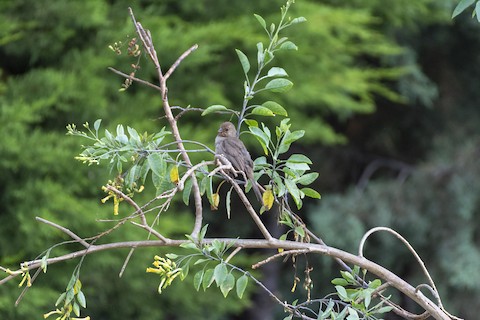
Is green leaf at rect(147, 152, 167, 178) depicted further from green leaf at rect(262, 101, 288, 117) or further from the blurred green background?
the blurred green background

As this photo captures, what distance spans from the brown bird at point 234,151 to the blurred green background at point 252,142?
0.81 meters

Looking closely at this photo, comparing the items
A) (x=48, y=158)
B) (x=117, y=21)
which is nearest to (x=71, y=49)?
(x=117, y=21)

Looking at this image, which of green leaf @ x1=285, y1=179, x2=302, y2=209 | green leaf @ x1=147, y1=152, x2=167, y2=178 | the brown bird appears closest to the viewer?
green leaf @ x1=147, y1=152, x2=167, y2=178

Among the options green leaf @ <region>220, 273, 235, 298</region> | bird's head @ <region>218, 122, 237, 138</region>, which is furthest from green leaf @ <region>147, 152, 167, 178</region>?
bird's head @ <region>218, 122, 237, 138</region>

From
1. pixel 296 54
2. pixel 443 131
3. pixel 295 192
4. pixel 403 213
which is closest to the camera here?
pixel 295 192

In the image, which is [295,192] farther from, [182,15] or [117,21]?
[182,15]

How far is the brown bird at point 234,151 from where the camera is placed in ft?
7.64

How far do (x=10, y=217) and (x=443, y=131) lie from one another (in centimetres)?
434

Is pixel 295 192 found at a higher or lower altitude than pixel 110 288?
higher

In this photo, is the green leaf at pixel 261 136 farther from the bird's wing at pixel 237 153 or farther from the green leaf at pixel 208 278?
the bird's wing at pixel 237 153

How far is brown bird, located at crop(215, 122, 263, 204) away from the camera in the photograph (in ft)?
7.64

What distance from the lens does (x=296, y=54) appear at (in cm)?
524

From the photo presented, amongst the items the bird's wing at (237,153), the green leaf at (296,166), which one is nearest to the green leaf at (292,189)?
the green leaf at (296,166)

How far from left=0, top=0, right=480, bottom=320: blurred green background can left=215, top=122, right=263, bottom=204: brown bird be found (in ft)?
2.67
